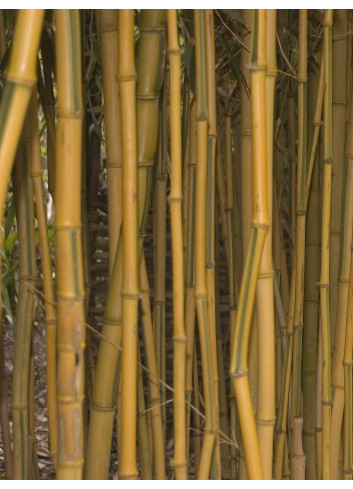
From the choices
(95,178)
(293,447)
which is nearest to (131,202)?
(293,447)

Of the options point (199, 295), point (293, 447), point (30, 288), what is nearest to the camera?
point (199, 295)

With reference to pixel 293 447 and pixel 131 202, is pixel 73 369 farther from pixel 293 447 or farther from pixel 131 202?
pixel 293 447

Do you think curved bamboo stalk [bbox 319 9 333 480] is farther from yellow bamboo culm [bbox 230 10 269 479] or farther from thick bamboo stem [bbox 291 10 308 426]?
yellow bamboo culm [bbox 230 10 269 479]

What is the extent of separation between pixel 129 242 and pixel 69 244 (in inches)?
2.3

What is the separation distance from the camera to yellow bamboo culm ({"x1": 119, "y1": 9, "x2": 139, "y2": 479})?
0.50 metres

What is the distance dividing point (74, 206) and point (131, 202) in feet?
0.20

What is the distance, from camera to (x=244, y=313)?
0.48m

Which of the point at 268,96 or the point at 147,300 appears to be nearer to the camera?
the point at 268,96

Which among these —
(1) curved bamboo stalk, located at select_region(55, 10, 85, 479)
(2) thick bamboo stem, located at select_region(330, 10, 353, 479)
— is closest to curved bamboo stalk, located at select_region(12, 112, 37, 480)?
(1) curved bamboo stalk, located at select_region(55, 10, 85, 479)

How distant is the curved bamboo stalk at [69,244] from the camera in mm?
447

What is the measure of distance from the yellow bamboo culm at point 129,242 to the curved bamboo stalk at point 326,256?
0.80ft

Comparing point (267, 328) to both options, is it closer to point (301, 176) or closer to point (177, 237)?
point (177, 237)

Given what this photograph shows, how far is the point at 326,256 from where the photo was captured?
2.33 feet

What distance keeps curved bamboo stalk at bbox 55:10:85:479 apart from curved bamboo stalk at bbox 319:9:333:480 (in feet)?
1.02
